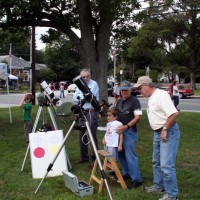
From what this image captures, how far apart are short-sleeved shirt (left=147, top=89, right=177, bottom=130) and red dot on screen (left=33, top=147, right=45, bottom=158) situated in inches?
94.5

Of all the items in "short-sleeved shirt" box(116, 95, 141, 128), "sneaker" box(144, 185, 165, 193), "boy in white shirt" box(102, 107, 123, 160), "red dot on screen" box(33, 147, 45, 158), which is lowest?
"sneaker" box(144, 185, 165, 193)

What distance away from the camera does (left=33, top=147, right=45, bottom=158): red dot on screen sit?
6.90 metres

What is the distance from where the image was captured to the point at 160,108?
5.27 metres

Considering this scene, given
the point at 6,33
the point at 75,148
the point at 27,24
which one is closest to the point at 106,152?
the point at 75,148

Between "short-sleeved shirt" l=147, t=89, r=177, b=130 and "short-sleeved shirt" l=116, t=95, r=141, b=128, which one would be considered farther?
"short-sleeved shirt" l=116, t=95, r=141, b=128

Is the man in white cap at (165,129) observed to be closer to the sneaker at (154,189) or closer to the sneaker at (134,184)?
the sneaker at (154,189)

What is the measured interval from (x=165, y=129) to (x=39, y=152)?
2.72 meters

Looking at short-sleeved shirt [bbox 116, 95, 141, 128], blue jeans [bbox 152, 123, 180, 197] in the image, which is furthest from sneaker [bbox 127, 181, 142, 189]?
short-sleeved shirt [bbox 116, 95, 141, 128]

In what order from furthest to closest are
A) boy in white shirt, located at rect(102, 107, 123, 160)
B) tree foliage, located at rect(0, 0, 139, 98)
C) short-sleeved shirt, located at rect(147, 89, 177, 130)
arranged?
tree foliage, located at rect(0, 0, 139, 98), boy in white shirt, located at rect(102, 107, 123, 160), short-sleeved shirt, located at rect(147, 89, 177, 130)

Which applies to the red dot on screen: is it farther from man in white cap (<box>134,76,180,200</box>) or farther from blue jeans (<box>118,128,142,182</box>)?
man in white cap (<box>134,76,180,200</box>)

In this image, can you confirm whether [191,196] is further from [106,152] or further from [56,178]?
[56,178]

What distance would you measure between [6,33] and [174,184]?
39.7 ft

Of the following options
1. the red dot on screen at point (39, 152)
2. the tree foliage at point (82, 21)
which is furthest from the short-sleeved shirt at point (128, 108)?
the tree foliage at point (82, 21)

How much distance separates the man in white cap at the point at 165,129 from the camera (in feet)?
17.0
